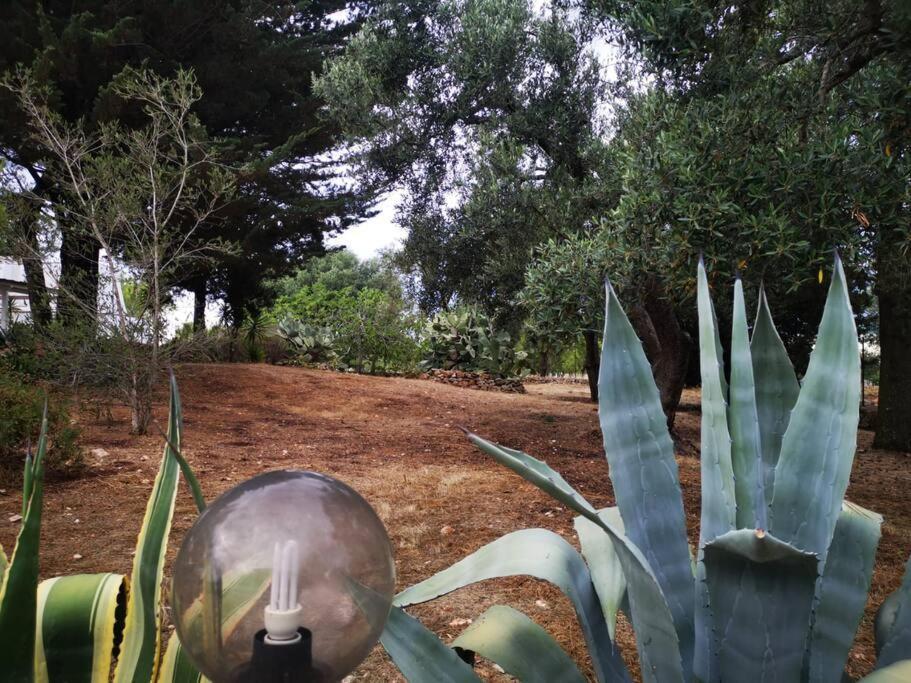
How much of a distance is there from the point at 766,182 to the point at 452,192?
186 inches

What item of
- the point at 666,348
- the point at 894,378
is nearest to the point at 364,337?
the point at 666,348

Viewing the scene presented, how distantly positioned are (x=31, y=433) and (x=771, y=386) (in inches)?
193

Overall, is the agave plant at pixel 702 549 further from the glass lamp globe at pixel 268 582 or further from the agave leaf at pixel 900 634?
the glass lamp globe at pixel 268 582

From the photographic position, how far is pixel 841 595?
1.18m

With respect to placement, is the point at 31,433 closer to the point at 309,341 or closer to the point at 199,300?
the point at 199,300

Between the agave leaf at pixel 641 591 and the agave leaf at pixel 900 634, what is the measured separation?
1.14ft

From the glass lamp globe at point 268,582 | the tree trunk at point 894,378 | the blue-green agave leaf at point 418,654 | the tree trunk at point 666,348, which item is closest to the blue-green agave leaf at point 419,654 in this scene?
the blue-green agave leaf at point 418,654

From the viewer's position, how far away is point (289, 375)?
11000 millimetres

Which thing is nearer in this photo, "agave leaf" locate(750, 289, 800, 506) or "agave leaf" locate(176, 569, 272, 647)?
"agave leaf" locate(176, 569, 272, 647)

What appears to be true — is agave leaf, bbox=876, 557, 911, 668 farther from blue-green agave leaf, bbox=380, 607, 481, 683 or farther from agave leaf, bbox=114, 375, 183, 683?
agave leaf, bbox=114, 375, 183, 683

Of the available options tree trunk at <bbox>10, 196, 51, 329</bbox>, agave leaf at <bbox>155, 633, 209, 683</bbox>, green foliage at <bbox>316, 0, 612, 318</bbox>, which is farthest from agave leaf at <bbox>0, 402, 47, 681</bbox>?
tree trunk at <bbox>10, 196, 51, 329</bbox>

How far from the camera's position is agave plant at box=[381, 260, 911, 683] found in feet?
3.42

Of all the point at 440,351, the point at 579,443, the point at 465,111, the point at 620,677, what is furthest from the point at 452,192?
the point at 440,351

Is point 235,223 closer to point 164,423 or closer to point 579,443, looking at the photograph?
point 164,423
